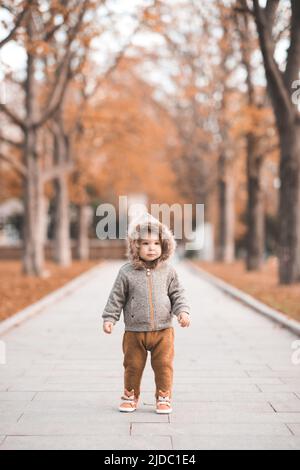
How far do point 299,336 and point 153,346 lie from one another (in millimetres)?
4696

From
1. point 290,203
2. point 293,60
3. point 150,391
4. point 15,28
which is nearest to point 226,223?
point 290,203

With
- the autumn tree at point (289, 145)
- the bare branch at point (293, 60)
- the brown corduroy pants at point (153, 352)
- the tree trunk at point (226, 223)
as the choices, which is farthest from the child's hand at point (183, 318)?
the tree trunk at point (226, 223)

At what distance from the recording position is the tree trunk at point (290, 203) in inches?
675

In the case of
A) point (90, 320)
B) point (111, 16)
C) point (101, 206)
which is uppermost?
point (111, 16)

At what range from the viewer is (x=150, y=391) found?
6281 mm

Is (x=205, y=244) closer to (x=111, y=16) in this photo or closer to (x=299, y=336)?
(x=111, y=16)

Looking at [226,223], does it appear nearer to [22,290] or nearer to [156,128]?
[156,128]

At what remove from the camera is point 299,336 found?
31.7ft

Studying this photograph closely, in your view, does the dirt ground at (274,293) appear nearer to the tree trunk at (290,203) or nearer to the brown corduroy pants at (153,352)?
the tree trunk at (290,203)

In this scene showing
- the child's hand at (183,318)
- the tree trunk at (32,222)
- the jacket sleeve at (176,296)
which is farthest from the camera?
the tree trunk at (32,222)

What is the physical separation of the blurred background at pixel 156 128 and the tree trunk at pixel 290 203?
0.03m

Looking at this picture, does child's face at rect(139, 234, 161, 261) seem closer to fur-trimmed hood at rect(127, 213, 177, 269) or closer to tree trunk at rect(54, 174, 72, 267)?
fur-trimmed hood at rect(127, 213, 177, 269)

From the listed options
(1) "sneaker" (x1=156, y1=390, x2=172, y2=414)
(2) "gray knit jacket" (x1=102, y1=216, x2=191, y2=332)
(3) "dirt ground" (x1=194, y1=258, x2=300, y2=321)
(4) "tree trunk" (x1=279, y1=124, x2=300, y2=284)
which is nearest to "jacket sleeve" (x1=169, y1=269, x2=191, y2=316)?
(2) "gray knit jacket" (x1=102, y1=216, x2=191, y2=332)
